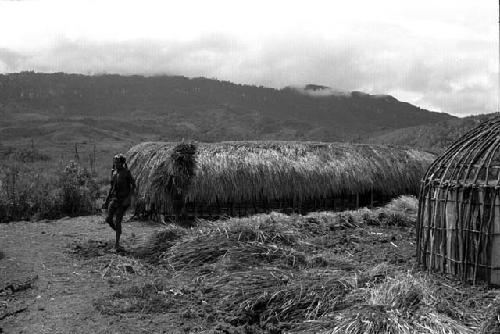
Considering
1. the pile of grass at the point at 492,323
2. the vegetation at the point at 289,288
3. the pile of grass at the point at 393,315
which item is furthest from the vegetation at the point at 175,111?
the pile of grass at the point at 492,323

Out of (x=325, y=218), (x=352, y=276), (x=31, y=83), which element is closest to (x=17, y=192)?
(x=325, y=218)

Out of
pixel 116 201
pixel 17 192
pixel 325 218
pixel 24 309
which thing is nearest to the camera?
pixel 24 309

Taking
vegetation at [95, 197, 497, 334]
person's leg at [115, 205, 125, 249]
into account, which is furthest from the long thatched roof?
person's leg at [115, 205, 125, 249]

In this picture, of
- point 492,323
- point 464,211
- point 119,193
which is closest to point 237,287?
point 492,323

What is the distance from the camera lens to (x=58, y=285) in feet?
22.8

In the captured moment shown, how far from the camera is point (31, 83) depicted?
340ft

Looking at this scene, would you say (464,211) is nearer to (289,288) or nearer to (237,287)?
(289,288)

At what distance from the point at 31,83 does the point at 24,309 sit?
353 feet

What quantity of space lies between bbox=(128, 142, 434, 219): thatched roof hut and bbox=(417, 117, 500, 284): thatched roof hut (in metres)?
6.17

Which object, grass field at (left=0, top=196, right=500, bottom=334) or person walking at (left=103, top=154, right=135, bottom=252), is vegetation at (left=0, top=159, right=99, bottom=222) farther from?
person walking at (left=103, top=154, right=135, bottom=252)

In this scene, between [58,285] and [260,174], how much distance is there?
7.34 meters

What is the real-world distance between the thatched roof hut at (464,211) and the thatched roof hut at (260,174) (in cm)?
617

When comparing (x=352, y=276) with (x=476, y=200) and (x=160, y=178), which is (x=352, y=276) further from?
(x=160, y=178)

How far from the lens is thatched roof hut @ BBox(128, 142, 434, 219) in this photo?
13.0 metres
